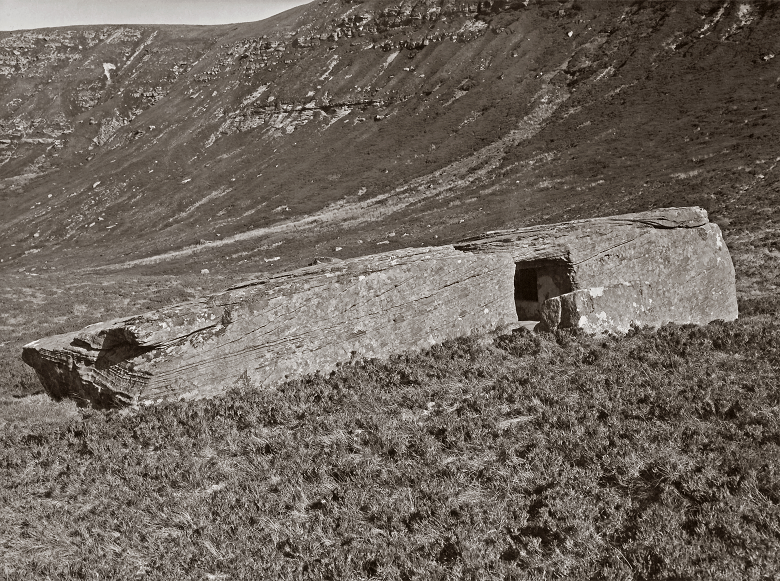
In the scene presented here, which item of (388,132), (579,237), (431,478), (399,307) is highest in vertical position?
(388,132)

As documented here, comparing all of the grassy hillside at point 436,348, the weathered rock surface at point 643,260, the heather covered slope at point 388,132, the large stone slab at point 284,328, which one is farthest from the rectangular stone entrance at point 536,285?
the heather covered slope at point 388,132

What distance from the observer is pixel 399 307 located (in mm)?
12008

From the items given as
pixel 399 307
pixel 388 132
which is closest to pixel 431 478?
pixel 399 307

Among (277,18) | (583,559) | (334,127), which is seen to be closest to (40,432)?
(583,559)

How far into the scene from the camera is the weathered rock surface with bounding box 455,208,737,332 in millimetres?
13109

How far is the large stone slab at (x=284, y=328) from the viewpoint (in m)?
9.98

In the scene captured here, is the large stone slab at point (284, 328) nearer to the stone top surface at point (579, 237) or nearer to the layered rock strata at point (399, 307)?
the layered rock strata at point (399, 307)

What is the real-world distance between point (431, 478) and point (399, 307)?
5.29 m

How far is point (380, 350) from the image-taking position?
38.5 feet

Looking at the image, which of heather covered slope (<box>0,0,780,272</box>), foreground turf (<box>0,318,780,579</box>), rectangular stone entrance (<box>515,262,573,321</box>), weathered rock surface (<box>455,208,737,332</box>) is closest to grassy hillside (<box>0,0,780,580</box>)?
foreground turf (<box>0,318,780,579</box>)

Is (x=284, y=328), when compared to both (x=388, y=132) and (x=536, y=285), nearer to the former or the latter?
(x=536, y=285)

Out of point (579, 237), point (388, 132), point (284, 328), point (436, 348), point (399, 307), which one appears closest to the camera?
point (284, 328)

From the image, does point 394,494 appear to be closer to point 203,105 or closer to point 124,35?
point 203,105

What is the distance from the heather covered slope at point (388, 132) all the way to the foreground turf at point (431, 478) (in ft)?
66.2
